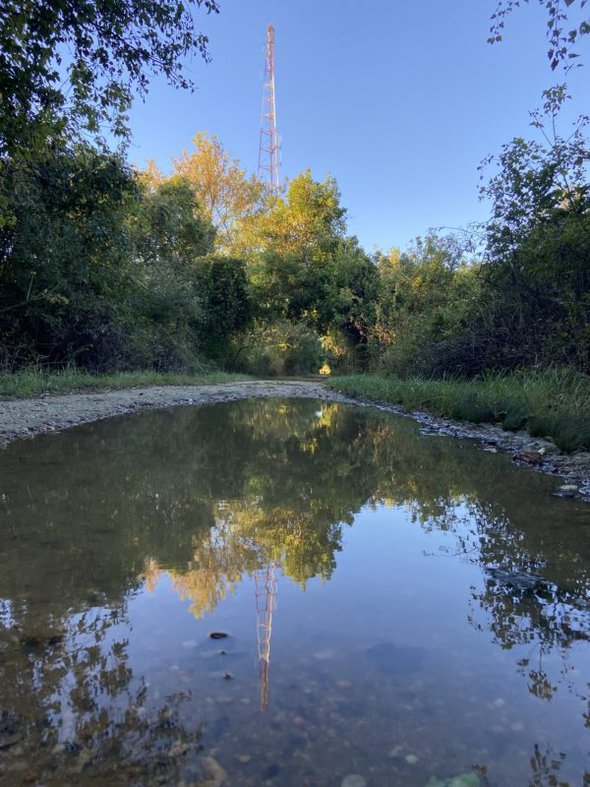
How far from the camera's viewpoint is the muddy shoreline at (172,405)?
5.73 m

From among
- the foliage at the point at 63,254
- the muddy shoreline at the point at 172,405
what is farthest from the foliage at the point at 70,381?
the foliage at the point at 63,254

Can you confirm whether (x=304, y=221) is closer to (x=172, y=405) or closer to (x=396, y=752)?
(x=172, y=405)

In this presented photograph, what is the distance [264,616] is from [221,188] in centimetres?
3513

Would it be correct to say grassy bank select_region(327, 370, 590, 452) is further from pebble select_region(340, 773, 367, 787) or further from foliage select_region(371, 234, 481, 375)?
pebble select_region(340, 773, 367, 787)

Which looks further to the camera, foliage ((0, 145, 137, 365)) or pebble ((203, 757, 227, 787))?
foliage ((0, 145, 137, 365))

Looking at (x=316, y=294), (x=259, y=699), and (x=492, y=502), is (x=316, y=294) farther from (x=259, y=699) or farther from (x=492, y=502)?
(x=259, y=699)

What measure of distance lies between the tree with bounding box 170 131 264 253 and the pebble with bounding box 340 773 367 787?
33424mm

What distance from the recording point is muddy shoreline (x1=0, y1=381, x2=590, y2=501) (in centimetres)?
573

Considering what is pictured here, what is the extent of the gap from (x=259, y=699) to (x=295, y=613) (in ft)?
2.22

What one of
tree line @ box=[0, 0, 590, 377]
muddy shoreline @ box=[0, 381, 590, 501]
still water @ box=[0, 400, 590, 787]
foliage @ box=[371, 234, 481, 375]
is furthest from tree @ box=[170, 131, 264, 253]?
still water @ box=[0, 400, 590, 787]

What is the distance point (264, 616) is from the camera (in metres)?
2.51

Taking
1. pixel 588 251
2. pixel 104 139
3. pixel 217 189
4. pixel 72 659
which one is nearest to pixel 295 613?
pixel 72 659

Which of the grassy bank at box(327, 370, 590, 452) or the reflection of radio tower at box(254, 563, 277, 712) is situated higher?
the grassy bank at box(327, 370, 590, 452)

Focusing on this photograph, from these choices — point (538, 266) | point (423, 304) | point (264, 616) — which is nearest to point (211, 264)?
point (423, 304)
